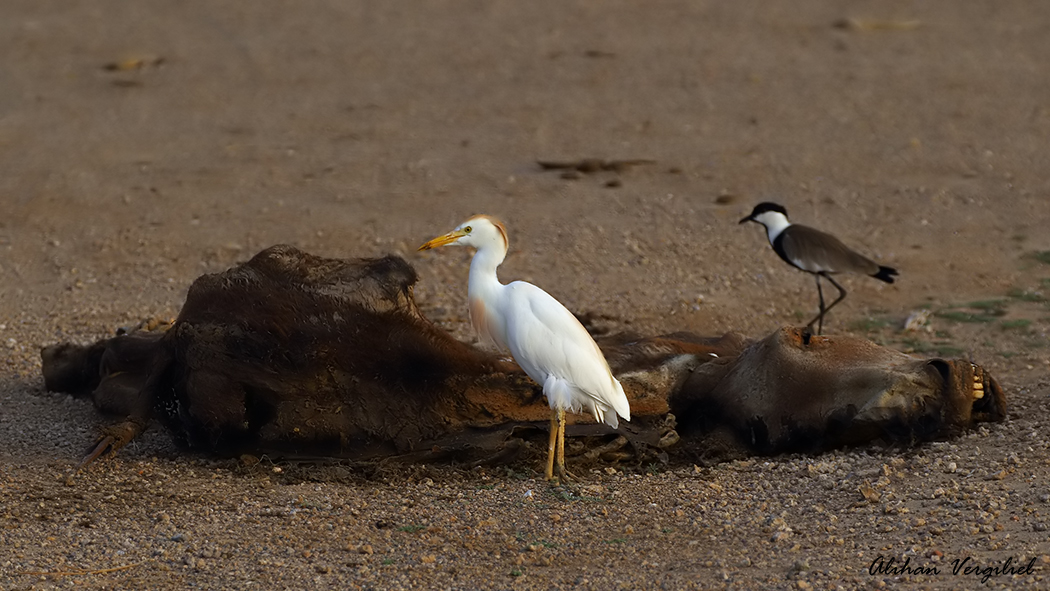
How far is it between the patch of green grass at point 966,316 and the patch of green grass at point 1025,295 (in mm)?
386

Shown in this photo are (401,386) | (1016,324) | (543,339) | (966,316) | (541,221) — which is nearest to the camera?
(401,386)

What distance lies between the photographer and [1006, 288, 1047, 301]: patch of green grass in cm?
940

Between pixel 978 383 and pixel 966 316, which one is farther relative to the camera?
pixel 966 316

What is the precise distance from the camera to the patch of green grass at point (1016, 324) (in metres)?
8.78

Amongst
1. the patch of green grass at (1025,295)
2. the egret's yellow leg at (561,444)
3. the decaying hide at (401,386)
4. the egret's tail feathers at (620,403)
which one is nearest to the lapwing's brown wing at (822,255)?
the patch of green grass at (1025,295)

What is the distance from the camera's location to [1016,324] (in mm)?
8820

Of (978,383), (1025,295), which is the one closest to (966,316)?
(1025,295)

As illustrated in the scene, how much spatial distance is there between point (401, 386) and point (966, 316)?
4540 mm

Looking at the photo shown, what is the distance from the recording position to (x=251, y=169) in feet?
40.1

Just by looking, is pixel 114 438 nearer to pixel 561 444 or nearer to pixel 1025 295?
pixel 561 444

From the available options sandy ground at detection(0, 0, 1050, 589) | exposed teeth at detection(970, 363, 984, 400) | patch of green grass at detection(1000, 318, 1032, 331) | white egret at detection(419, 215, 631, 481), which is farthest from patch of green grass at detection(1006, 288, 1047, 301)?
white egret at detection(419, 215, 631, 481)

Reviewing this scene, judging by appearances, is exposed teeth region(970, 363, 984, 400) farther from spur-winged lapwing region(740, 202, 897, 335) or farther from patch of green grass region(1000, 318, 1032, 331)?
patch of green grass region(1000, 318, 1032, 331)

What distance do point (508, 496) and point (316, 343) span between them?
113 centimetres

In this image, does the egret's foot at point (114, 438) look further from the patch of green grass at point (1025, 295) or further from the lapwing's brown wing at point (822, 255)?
the patch of green grass at point (1025, 295)
